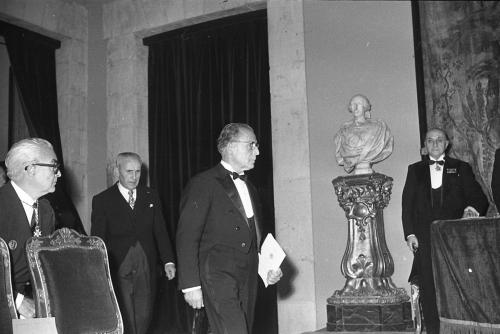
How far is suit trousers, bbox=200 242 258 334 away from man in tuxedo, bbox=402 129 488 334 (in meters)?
1.89

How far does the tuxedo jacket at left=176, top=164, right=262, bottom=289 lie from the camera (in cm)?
342

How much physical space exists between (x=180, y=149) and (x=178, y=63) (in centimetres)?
102

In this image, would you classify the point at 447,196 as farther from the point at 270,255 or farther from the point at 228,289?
the point at 228,289

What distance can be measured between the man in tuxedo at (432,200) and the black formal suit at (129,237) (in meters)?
1.99

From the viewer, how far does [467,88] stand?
6098 millimetres

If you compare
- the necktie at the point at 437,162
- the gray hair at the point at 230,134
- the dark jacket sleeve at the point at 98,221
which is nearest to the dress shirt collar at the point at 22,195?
the gray hair at the point at 230,134

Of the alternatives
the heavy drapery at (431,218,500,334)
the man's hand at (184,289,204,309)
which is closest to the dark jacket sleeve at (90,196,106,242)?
the man's hand at (184,289,204,309)

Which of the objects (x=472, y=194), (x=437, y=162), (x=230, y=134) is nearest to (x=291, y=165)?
(x=437, y=162)

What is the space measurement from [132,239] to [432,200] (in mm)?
2390

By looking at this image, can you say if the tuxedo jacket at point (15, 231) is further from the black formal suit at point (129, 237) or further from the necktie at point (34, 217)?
the black formal suit at point (129, 237)

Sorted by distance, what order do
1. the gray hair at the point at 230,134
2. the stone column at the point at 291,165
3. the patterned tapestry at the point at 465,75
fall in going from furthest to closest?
the stone column at the point at 291,165, the patterned tapestry at the point at 465,75, the gray hair at the point at 230,134

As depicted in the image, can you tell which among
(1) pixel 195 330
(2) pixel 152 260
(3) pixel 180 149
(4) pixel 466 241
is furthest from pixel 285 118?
(4) pixel 466 241

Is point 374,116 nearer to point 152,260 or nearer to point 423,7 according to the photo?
point 423,7

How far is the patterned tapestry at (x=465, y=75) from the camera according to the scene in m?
5.95
